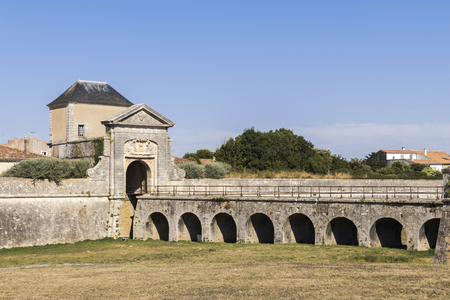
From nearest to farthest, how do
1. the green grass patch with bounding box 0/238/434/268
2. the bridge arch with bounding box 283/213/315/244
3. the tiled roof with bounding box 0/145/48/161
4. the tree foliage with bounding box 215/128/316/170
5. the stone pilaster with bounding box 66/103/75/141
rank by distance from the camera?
the green grass patch with bounding box 0/238/434/268, the bridge arch with bounding box 283/213/315/244, the tiled roof with bounding box 0/145/48/161, the stone pilaster with bounding box 66/103/75/141, the tree foliage with bounding box 215/128/316/170

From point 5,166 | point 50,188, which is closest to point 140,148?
point 50,188

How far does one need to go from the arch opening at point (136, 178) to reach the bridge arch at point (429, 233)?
65.3 feet

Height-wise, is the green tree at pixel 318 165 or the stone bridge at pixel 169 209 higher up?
the green tree at pixel 318 165

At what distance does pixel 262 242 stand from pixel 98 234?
1097cm

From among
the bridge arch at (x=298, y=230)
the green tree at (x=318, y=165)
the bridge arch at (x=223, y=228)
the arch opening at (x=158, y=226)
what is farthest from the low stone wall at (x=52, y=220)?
the green tree at (x=318, y=165)

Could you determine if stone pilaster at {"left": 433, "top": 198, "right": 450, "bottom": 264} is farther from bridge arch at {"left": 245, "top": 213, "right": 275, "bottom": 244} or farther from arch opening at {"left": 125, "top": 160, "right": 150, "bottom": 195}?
arch opening at {"left": 125, "top": 160, "right": 150, "bottom": 195}

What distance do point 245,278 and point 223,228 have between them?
17471 mm

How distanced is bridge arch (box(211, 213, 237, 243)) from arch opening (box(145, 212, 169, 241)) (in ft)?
15.0

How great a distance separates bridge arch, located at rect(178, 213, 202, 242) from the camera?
120 feet

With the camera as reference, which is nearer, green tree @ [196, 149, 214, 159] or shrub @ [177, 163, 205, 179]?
shrub @ [177, 163, 205, 179]

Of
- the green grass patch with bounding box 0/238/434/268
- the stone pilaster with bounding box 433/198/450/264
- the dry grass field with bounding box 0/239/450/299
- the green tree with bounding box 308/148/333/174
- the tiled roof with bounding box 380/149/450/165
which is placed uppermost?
the tiled roof with bounding box 380/149/450/165

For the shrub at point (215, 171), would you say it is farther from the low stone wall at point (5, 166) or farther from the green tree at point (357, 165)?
the green tree at point (357, 165)

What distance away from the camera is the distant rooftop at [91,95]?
4450cm

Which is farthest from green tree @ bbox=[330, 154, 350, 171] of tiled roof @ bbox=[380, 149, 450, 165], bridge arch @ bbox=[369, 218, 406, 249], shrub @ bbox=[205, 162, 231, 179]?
bridge arch @ bbox=[369, 218, 406, 249]
